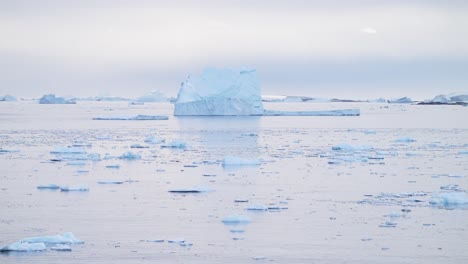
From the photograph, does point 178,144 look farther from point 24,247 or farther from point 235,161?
point 24,247

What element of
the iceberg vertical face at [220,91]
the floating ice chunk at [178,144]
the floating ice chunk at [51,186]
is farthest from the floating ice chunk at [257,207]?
the iceberg vertical face at [220,91]

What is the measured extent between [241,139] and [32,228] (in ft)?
59.8

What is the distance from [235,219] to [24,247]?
8.95 feet

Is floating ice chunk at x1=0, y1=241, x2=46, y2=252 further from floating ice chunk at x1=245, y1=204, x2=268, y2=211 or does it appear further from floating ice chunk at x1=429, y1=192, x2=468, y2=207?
floating ice chunk at x1=429, y1=192, x2=468, y2=207

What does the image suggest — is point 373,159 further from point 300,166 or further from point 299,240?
point 299,240

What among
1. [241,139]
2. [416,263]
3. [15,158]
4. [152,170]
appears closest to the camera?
[416,263]

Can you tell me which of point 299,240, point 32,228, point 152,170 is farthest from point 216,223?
point 152,170

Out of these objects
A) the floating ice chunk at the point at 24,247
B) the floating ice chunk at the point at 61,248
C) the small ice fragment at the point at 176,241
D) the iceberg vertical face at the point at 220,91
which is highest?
the iceberg vertical face at the point at 220,91

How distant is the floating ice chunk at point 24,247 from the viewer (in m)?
8.33

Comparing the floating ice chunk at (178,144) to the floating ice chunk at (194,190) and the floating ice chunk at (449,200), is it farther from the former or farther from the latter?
the floating ice chunk at (449,200)

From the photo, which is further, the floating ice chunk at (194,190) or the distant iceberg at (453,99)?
the distant iceberg at (453,99)

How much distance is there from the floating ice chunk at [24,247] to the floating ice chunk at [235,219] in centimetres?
248

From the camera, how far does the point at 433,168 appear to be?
1688cm

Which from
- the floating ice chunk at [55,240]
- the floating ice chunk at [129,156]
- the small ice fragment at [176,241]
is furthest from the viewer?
the floating ice chunk at [129,156]
